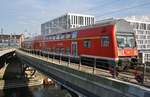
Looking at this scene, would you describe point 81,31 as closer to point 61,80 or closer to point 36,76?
point 61,80

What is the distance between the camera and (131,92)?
938 cm

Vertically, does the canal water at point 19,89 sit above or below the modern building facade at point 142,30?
below

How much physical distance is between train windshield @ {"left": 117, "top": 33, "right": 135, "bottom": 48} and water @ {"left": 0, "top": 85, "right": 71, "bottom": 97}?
97.3 ft

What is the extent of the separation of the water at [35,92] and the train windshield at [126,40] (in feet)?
97.3

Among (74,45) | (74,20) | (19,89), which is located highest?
(74,20)

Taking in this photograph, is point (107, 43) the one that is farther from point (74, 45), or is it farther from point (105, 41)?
point (74, 45)

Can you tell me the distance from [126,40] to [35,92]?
37.5 metres

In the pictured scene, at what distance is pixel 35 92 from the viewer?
51688 millimetres

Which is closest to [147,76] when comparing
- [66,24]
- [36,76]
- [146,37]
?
[36,76]

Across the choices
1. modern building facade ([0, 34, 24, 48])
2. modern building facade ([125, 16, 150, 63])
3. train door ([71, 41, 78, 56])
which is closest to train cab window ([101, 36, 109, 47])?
train door ([71, 41, 78, 56])

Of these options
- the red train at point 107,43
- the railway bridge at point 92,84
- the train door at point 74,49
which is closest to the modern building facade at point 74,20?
the train door at point 74,49

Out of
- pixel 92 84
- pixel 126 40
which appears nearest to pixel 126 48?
pixel 126 40

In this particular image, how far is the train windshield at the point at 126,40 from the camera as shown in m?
17.3

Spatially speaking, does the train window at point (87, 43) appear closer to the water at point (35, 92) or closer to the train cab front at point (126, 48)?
the train cab front at point (126, 48)
